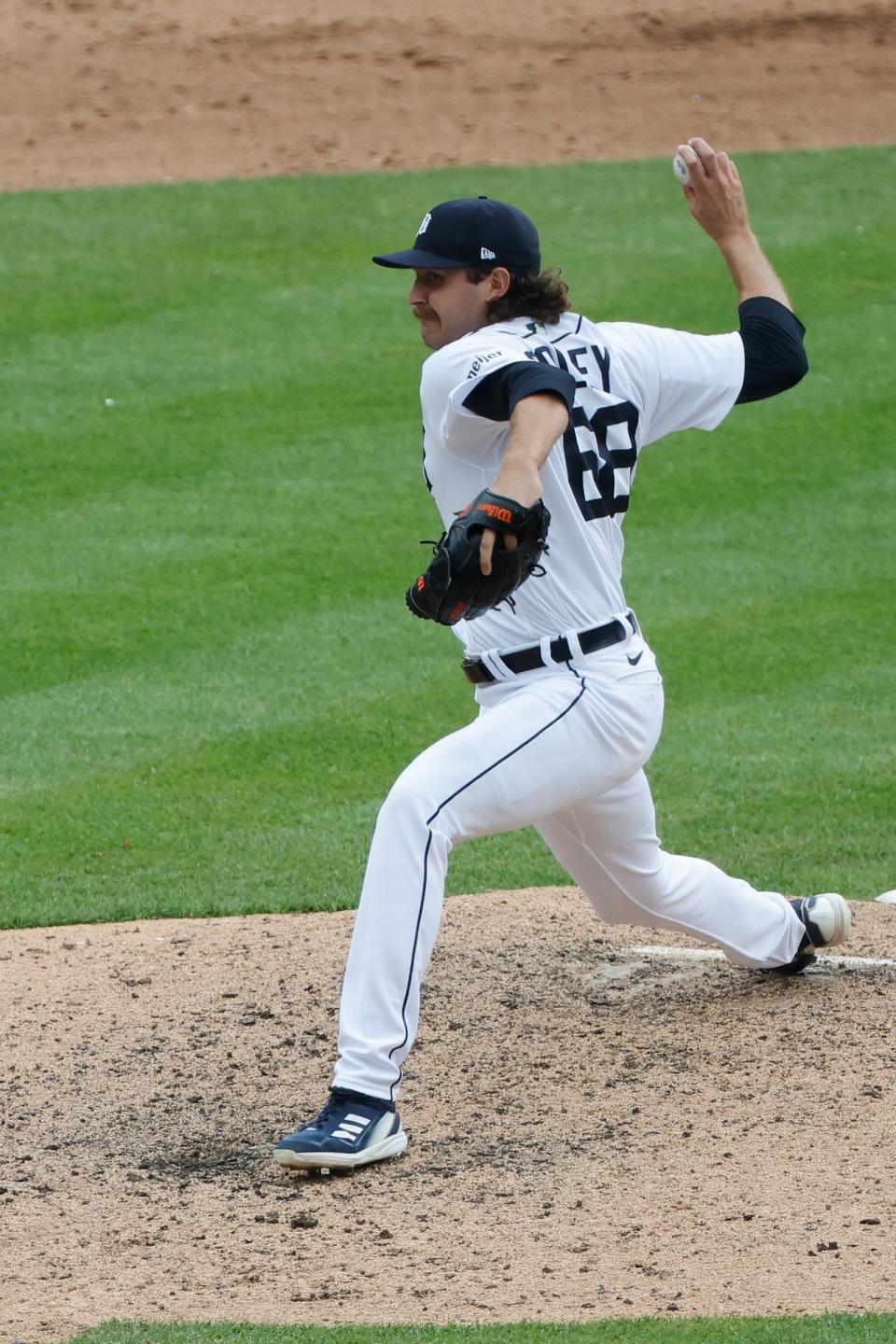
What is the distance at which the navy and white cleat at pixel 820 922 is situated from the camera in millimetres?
4641

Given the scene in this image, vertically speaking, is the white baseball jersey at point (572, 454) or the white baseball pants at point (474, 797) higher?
the white baseball jersey at point (572, 454)

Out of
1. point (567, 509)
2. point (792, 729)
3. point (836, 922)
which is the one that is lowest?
point (792, 729)

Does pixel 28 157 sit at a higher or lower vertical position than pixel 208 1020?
higher

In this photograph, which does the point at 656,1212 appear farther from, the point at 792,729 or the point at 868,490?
the point at 868,490

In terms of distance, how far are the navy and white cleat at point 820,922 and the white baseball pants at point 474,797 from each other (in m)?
0.77

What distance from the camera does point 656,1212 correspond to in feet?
11.3

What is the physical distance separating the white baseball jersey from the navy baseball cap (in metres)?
0.15

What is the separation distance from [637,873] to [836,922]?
68 centimetres

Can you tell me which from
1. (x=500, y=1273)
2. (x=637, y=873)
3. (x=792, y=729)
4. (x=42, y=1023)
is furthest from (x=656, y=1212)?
(x=792, y=729)

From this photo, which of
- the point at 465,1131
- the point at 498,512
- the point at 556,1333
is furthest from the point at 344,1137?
the point at 498,512

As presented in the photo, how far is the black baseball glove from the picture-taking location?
3414 millimetres

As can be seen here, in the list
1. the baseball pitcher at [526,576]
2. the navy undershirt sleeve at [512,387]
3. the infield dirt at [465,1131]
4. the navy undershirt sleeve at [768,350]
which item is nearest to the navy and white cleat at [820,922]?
the infield dirt at [465,1131]

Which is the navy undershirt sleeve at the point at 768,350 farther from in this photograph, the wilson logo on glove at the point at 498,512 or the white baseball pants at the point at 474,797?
the wilson logo on glove at the point at 498,512

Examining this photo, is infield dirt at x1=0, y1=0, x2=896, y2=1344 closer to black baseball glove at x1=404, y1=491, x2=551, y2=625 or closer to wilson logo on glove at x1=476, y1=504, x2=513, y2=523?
black baseball glove at x1=404, y1=491, x2=551, y2=625
